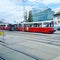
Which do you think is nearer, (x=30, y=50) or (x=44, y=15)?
(x=30, y=50)

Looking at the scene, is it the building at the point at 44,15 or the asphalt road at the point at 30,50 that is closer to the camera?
the asphalt road at the point at 30,50

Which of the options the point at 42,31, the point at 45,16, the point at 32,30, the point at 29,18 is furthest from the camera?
the point at 29,18

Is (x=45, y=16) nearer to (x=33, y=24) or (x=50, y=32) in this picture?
(x=33, y=24)

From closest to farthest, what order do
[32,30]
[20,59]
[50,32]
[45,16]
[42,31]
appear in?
[20,59]
[50,32]
[42,31]
[32,30]
[45,16]

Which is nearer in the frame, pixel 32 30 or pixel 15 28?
pixel 32 30

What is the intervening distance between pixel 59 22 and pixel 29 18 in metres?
49.0

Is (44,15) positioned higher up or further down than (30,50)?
higher up

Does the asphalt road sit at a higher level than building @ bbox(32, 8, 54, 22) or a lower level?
lower

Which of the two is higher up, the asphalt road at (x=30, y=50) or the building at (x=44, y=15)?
the building at (x=44, y=15)

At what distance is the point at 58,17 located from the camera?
2101 inches

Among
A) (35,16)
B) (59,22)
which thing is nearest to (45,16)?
(35,16)

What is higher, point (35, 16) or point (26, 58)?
point (35, 16)

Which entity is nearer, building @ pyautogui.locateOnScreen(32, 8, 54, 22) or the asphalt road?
the asphalt road

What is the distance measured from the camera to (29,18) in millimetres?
96375
